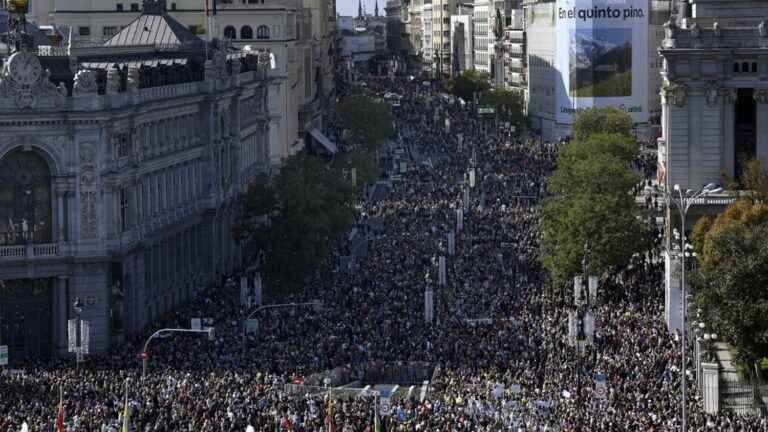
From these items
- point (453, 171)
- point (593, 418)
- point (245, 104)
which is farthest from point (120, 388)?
point (453, 171)

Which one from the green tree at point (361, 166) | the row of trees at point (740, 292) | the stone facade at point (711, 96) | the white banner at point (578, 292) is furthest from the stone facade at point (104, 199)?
the green tree at point (361, 166)

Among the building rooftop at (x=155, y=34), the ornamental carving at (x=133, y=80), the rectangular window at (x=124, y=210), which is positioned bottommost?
the rectangular window at (x=124, y=210)

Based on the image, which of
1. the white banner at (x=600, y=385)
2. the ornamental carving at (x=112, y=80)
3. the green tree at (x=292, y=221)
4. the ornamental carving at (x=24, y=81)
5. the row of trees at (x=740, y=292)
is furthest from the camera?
the green tree at (x=292, y=221)

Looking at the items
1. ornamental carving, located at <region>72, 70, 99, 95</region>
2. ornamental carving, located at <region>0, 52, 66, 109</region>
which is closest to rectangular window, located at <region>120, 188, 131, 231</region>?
ornamental carving, located at <region>72, 70, 99, 95</region>

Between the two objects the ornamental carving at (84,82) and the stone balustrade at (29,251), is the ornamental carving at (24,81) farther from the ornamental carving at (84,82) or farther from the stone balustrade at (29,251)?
the stone balustrade at (29,251)

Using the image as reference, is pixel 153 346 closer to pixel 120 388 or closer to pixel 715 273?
pixel 120 388
